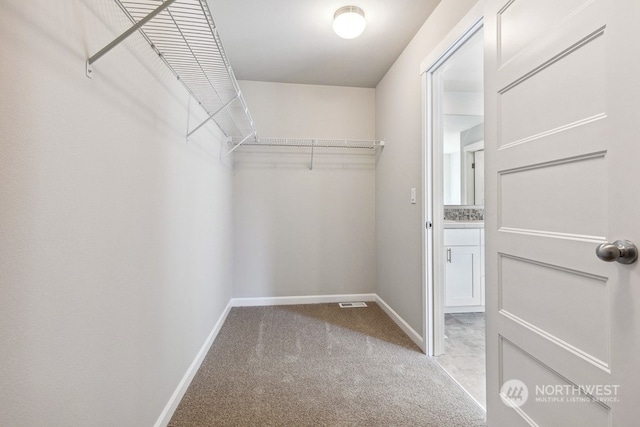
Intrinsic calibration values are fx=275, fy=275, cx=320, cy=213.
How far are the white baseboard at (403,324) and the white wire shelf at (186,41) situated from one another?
2115 mm

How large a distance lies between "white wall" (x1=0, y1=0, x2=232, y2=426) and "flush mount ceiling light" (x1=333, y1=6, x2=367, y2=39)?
1.14m

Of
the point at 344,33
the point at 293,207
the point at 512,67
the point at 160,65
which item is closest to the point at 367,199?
the point at 293,207

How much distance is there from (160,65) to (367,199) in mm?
2248

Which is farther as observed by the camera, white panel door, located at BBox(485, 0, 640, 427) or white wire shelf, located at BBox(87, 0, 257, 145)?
white wire shelf, located at BBox(87, 0, 257, 145)

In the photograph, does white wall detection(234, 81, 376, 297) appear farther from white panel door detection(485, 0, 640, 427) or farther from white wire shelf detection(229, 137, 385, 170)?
white panel door detection(485, 0, 640, 427)

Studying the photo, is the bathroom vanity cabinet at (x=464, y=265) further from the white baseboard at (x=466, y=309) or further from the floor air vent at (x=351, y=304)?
the floor air vent at (x=351, y=304)

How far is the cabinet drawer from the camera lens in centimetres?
270

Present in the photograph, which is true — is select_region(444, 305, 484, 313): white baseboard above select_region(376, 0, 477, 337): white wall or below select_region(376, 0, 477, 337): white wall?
below

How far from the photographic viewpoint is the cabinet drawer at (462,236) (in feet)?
8.86

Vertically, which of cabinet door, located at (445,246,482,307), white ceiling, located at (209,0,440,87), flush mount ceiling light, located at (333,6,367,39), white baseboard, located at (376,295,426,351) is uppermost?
white ceiling, located at (209,0,440,87)

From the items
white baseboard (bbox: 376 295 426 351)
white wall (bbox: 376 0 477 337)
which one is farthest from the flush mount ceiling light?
white baseboard (bbox: 376 295 426 351)

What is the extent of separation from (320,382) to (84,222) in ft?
4.84

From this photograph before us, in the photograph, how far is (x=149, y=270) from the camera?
3.86 ft

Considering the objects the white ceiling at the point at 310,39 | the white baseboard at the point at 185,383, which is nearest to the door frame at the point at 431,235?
the white ceiling at the point at 310,39
